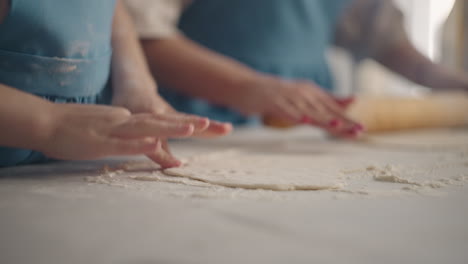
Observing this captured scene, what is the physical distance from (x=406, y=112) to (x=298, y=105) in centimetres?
39

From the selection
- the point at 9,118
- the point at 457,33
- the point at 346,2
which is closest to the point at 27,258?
the point at 9,118

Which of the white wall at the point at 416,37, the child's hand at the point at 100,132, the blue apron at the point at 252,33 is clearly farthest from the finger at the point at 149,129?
the white wall at the point at 416,37

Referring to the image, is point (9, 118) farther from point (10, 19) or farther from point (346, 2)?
point (346, 2)

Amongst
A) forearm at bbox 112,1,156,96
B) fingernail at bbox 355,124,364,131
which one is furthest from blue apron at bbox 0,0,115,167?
fingernail at bbox 355,124,364,131

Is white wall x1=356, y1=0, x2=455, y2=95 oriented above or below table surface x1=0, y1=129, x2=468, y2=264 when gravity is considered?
above

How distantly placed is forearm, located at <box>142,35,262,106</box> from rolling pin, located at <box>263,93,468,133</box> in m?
0.10

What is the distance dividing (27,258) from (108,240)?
0.15 feet

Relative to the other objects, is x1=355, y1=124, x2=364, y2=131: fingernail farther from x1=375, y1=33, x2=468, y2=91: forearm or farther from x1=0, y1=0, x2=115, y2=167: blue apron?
x1=375, y1=33, x2=468, y2=91: forearm

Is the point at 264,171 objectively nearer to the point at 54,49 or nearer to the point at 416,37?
the point at 54,49

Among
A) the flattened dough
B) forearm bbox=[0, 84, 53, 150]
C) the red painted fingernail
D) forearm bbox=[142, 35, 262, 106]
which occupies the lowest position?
the flattened dough

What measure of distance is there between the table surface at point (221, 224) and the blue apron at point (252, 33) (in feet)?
2.07

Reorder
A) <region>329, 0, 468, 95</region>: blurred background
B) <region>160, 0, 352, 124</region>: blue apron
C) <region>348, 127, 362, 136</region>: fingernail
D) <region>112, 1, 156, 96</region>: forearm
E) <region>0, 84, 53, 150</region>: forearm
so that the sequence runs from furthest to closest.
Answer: <region>329, 0, 468, 95</region>: blurred background
<region>160, 0, 352, 124</region>: blue apron
<region>348, 127, 362, 136</region>: fingernail
<region>112, 1, 156, 96</region>: forearm
<region>0, 84, 53, 150</region>: forearm

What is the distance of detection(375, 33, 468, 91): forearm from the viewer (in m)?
1.19

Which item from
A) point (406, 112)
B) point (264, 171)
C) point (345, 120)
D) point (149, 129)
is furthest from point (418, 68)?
point (149, 129)
